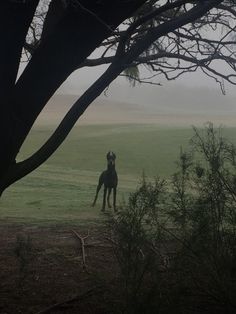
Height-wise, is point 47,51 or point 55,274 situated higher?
point 47,51

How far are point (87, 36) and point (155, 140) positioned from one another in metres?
47.1

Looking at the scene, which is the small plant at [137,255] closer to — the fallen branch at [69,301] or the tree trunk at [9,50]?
the fallen branch at [69,301]

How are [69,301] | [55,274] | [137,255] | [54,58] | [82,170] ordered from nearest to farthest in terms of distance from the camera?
[137,255] → [54,58] → [69,301] → [55,274] → [82,170]

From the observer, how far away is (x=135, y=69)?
28.1 ft

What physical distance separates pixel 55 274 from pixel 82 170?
1089 inches

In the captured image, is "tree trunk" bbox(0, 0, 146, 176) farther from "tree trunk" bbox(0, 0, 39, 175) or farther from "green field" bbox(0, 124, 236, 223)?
"green field" bbox(0, 124, 236, 223)

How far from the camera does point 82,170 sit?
34.2 meters

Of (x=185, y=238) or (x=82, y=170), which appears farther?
(x=82, y=170)

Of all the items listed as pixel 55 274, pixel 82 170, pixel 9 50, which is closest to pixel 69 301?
pixel 55 274

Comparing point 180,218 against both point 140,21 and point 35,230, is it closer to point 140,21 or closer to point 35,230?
point 140,21

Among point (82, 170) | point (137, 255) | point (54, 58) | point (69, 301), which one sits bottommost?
point (69, 301)

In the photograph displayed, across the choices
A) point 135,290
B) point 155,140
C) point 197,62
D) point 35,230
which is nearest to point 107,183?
point 35,230

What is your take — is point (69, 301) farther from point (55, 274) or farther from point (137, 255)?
point (137, 255)

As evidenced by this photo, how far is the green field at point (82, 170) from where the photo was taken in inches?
563
